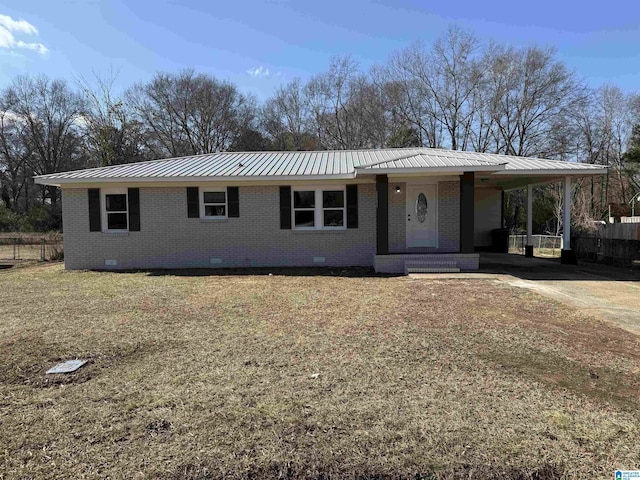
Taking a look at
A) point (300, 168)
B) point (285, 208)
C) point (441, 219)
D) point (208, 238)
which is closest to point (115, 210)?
point (208, 238)

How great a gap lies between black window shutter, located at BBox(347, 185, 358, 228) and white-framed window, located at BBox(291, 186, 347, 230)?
6.3 inches

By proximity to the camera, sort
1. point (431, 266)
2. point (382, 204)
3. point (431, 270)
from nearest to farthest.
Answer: point (431, 270) → point (431, 266) → point (382, 204)

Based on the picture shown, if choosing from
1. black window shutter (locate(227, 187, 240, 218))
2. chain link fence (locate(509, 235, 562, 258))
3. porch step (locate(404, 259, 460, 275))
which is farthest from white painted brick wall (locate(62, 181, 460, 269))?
chain link fence (locate(509, 235, 562, 258))

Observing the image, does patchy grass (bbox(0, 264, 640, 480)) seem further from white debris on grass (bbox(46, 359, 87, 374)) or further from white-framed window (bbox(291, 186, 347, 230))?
white-framed window (bbox(291, 186, 347, 230))

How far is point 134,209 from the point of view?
43.1ft

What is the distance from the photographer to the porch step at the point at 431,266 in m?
11.3

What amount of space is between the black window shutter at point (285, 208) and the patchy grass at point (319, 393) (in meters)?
6.04

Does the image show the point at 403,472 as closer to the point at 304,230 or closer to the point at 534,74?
the point at 304,230

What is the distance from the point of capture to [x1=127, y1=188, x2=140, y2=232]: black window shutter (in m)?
13.1

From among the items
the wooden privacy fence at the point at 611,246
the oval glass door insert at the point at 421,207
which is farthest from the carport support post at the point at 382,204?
the wooden privacy fence at the point at 611,246

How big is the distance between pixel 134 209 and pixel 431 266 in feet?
30.2

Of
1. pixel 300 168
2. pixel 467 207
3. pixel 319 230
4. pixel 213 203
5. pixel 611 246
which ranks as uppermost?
pixel 300 168

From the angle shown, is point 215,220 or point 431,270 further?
point 215,220

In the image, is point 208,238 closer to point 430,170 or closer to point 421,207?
point 421,207
